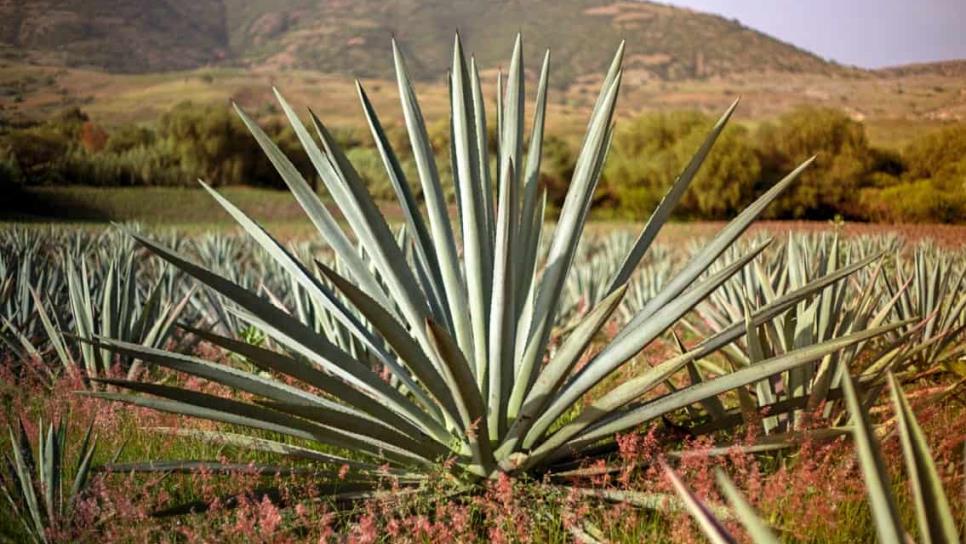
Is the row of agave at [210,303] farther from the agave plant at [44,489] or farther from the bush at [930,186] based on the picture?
the bush at [930,186]

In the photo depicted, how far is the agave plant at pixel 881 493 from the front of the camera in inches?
29.1

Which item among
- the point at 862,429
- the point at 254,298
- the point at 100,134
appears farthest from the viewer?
the point at 100,134

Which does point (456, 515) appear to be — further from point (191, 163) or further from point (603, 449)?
point (191, 163)

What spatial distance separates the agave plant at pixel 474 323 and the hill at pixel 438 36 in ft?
95.4

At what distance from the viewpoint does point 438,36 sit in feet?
338

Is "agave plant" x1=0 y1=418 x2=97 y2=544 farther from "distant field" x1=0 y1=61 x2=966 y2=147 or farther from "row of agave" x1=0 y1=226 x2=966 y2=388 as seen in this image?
"distant field" x1=0 y1=61 x2=966 y2=147

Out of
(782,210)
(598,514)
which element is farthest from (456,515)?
(782,210)

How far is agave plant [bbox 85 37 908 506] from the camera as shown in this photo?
160 centimetres

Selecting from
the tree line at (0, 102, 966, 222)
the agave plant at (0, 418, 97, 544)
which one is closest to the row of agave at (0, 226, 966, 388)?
the agave plant at (0, 418, 97, 544)

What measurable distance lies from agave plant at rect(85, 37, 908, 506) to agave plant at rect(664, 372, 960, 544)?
0.73m

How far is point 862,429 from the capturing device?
2.47 ft

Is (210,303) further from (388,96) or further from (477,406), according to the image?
(388,96)

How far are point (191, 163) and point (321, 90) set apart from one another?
24845 mm

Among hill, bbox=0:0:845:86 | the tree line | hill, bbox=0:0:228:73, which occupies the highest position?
hill, bbox=0:0:845:86
